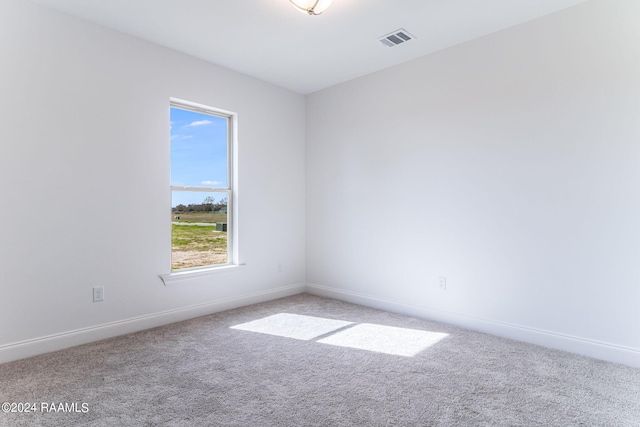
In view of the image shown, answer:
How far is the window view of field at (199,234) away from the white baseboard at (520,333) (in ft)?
5.40

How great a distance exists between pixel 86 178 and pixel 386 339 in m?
2.81

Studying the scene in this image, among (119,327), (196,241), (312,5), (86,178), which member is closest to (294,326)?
(196,241)

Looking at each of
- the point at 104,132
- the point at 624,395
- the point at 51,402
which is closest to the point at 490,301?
the point at 624,395

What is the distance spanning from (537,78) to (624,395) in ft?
7.52

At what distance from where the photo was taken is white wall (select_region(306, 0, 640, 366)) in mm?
2447

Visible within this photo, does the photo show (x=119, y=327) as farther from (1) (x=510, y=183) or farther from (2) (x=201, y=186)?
(1) (x=510, y=183)

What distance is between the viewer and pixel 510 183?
2.90 m

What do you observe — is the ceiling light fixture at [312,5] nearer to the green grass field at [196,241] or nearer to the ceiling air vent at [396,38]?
the ceiling air vent at [396,38]

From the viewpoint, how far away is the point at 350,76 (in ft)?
12.9

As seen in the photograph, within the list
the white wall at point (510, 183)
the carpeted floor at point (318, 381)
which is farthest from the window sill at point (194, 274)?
the white wall at point (510, 183)

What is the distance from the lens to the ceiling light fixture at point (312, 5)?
2.36 meters

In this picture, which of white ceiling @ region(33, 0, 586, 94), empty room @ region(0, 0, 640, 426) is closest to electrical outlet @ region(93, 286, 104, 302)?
empty room @ region(0, 0, 640, 426)

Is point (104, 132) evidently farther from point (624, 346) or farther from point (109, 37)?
point (624, 346)

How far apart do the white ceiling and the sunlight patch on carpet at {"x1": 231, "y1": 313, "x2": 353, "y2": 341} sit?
2.63 m
